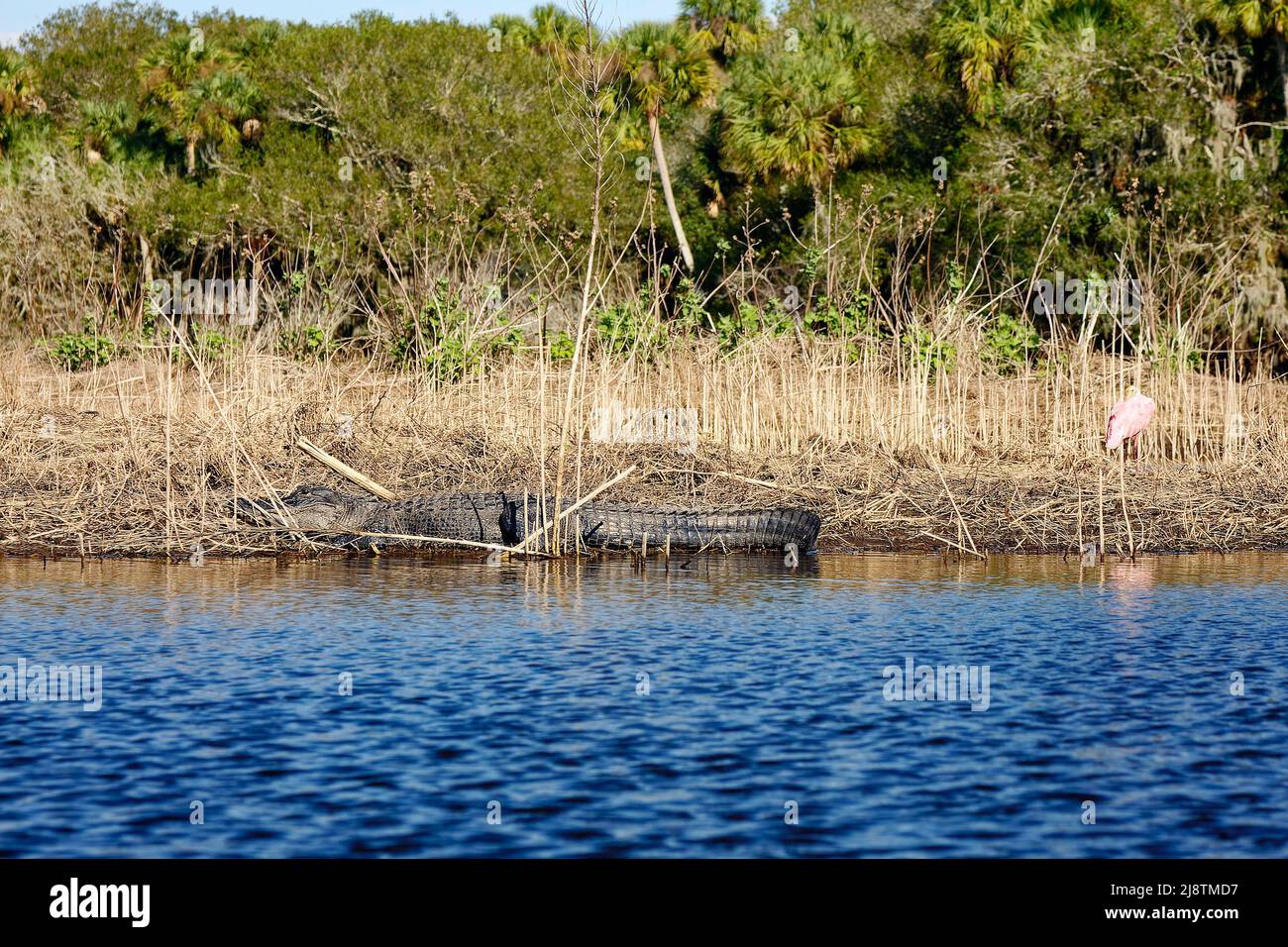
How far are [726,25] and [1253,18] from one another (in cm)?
1426

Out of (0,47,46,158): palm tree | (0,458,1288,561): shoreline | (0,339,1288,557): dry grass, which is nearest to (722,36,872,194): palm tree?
(0,339,1288,557): dry grass

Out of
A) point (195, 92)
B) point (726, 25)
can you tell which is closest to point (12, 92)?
point (195, 92)

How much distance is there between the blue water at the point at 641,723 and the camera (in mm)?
4887

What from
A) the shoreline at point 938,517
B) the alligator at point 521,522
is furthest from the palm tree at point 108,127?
the alligator at point 521,522

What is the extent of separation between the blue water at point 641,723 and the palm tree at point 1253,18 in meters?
15.3

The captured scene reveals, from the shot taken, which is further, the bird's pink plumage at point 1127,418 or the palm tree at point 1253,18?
the palm tree at point 1253,18

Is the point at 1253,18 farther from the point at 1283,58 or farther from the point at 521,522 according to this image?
the point at 521,522

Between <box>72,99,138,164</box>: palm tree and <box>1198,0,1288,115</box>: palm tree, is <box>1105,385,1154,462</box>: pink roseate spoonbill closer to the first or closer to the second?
<box>1198,0,1288,115</box>: palm tree

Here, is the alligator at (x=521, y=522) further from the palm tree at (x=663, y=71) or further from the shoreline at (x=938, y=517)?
the palm tree at (x=663, y=71)

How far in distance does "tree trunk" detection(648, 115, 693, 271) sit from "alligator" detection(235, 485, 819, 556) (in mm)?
18289

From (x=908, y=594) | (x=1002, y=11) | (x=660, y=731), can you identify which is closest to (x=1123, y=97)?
(x=1002, y=11)

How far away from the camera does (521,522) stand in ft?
37.6
